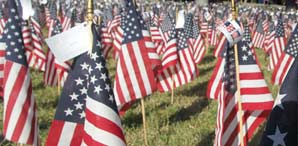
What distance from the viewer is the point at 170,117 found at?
413 inches


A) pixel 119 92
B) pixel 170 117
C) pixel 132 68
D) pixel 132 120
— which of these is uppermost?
pixel 132 68

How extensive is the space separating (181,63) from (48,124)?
3.31 m

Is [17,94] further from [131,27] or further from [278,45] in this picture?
[278,45]

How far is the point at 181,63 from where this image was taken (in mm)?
11641

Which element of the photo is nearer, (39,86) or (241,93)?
(241,93)

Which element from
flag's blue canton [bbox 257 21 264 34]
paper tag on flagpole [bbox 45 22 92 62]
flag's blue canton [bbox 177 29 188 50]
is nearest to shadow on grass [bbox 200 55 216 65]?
flag's blue canton [bbox 257 21 264 34]

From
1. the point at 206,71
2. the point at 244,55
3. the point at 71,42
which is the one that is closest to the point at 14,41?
the point at 71,42

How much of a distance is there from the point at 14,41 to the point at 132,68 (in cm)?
191

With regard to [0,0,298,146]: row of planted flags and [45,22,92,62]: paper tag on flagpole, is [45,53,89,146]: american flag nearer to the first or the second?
[0,0,298,146]: row of planted flags

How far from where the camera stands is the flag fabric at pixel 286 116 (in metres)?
4.56

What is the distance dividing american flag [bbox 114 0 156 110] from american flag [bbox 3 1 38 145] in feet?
5.33

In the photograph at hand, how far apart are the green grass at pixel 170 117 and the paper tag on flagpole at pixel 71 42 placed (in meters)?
3.62

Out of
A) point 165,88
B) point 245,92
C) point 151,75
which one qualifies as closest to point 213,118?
point 165,88

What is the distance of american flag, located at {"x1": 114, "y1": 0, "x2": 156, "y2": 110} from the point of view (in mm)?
7848
